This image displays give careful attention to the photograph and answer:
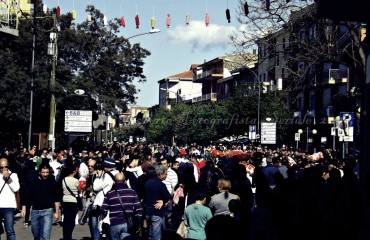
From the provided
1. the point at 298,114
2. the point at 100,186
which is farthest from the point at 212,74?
the point at 100,186

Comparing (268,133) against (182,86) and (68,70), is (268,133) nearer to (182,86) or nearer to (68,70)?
(68,70)

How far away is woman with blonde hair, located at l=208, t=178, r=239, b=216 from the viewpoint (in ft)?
38.9

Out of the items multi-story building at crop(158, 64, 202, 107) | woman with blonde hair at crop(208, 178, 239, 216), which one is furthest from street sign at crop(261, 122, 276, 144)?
multi-story building at crop(158, 64, 202, 107)

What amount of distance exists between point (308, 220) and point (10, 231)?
5.64m

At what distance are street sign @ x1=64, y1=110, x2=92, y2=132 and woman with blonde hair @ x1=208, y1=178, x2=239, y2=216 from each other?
2611 cm

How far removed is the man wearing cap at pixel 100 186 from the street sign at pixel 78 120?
76.8ft

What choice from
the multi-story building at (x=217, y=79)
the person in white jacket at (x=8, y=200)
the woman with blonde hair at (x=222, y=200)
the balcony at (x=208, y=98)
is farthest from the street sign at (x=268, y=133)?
the balcony at (x=208, y=98)

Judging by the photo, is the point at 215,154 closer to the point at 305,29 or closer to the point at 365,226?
the point at 305,29

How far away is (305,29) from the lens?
2442 cm

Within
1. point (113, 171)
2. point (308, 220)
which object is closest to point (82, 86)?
point (113, 171)

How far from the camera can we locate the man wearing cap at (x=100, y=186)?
45.8 feet

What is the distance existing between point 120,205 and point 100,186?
195cm

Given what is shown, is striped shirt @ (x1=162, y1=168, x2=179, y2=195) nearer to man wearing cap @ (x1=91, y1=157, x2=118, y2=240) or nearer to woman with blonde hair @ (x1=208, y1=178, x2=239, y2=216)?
man wearing cap @ (x1=91, y1=157, x2=118, y2=240)

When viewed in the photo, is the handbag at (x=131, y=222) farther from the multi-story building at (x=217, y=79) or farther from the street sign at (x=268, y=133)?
the multi-story building at (x=217, y=79)
